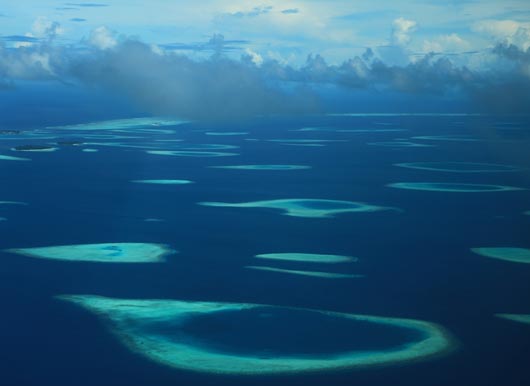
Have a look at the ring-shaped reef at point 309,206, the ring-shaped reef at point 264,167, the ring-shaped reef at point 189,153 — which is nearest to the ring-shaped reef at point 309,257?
the ring-shaped reef at point 309,206

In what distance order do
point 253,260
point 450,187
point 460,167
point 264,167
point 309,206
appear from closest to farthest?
1. point 253,260
2. point 309,206
3. point 450,187
4. point 264,167
5. point 460,167

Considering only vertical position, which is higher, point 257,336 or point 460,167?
point 460,167

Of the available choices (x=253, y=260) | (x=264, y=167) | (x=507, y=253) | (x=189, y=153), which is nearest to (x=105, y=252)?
(x=253, y=260)

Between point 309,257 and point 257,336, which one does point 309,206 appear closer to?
point 309,257

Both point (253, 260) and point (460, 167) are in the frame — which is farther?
point (460, 167)

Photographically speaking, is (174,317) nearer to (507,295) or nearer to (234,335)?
(234,335)

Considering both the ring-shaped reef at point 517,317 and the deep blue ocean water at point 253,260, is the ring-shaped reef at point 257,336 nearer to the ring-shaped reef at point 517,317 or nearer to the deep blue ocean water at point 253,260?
the deep blue ocean water at point 253,260

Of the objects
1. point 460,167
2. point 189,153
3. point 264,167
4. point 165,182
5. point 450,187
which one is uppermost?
point 189,153
